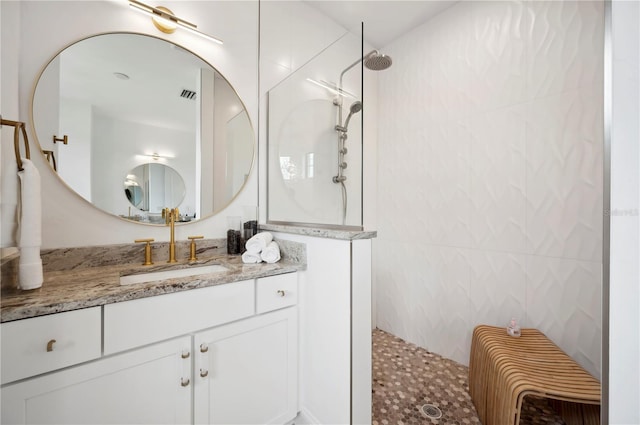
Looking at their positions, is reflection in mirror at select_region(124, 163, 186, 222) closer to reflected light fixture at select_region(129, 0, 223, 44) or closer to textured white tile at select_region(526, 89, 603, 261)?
reflected light fixture at select_region(129, 0, 223, 44)

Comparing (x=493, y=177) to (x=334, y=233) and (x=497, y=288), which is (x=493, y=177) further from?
(x=334, y=233)

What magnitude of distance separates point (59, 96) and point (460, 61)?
256 cm

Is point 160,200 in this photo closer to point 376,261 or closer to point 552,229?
point 376,261

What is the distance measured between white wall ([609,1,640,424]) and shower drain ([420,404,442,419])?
43.8 inches

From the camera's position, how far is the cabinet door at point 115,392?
2.39 feet

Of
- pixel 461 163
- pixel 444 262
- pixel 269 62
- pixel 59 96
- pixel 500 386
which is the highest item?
pixel 269 62

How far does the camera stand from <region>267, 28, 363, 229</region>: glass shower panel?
133cm

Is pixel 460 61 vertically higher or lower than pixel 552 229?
higher

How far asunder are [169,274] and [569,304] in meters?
2.31

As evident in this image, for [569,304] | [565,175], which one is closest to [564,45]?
[565,175]

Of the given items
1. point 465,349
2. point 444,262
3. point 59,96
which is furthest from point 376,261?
point 59,96

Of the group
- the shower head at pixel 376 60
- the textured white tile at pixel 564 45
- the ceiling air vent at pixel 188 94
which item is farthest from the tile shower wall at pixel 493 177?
the ceiling air vent at pixel 188 94

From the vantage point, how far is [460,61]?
1.91 m

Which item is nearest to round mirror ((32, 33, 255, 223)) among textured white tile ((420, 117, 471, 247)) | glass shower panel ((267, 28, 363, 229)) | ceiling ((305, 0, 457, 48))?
glass shower panel ((267, 28, 363, 229))
